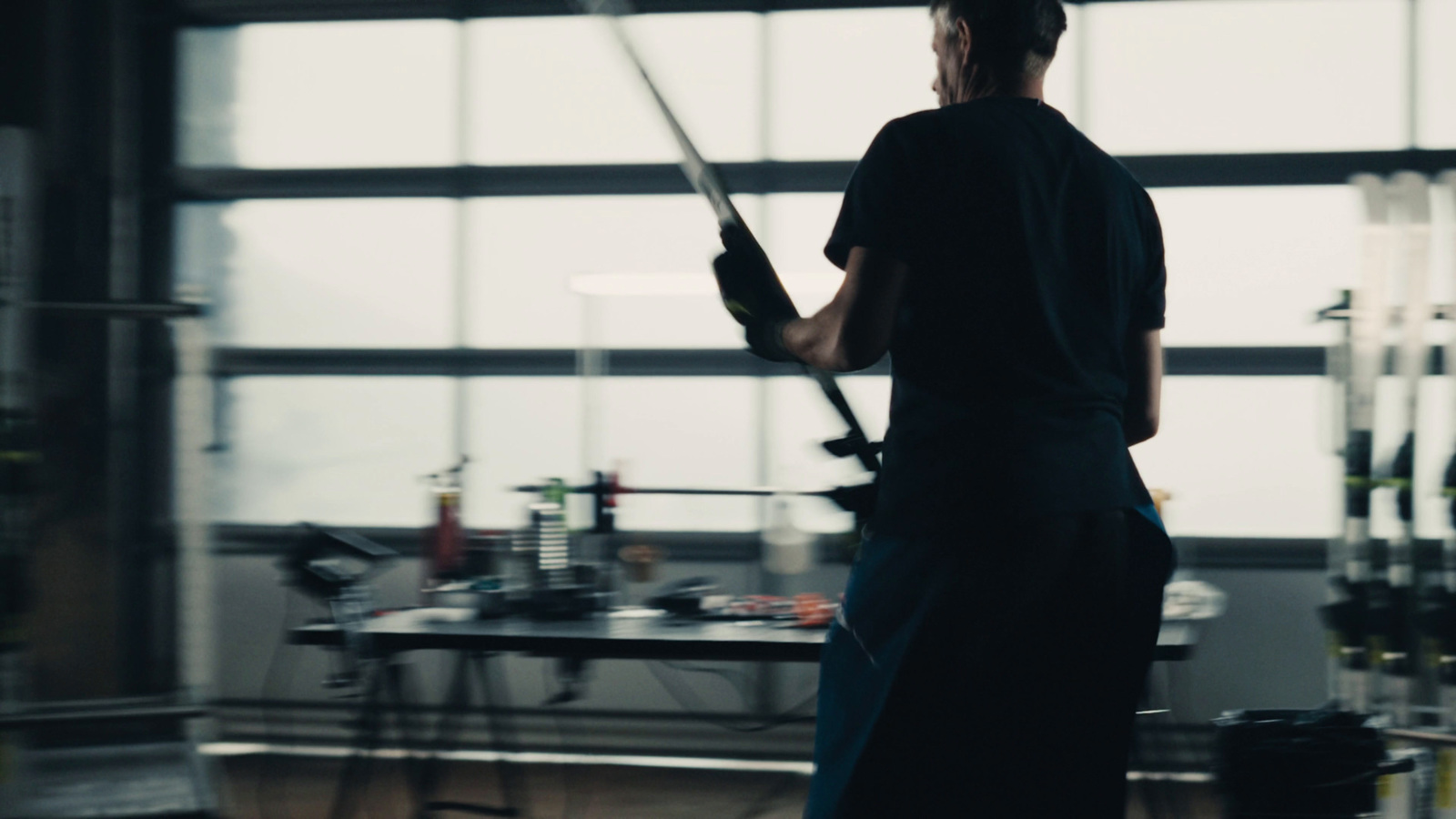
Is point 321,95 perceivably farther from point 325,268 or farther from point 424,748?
point 424,748

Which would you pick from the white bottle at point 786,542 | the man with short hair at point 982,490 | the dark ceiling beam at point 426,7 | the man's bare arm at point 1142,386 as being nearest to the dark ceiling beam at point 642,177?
the dark ceiling beam at point 426,7

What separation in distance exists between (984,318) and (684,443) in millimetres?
3038

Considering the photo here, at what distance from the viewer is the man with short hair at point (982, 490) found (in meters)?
1.04

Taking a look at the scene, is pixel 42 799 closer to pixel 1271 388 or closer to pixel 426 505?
pixel 426 505

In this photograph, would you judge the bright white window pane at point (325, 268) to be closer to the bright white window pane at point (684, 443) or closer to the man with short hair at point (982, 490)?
the bright white window pane at point (684, 443)

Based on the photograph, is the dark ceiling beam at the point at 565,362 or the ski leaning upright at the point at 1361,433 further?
the dark ceiling beam at the point at 565,362

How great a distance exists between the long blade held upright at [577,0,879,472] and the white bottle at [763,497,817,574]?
197 centimetres

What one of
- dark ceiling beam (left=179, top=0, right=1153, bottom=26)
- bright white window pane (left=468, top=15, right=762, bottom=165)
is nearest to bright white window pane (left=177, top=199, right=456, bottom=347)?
bright white window pane (left=468, top=15, right=762, bottom=165)

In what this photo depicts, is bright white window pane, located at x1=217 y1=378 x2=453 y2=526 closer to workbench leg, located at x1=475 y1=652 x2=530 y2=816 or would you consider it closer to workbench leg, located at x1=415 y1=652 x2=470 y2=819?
workbench leg, located at x1=475 y1=652 x2=530 y2=816

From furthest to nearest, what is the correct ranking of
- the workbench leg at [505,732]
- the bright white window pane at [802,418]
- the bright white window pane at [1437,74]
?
1. the bright white window pane at [802,418]
2. the bright white window pane at [1437,74]
3. the workbench leg at [505,732]

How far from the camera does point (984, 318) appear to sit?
3.40 feet

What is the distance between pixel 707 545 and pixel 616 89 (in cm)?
157

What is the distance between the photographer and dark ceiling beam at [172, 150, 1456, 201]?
A: 12.2 ft

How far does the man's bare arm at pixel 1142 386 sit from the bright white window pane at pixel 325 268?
Answer: 10.3ft
